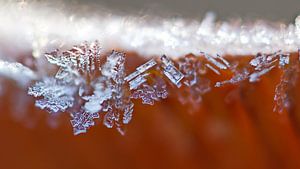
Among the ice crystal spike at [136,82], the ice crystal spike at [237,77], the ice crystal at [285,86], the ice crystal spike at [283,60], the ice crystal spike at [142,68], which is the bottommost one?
the ice crystal at [285,86]

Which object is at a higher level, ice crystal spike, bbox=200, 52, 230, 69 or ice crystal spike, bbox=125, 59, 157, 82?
ice crystal spike, bbox=125, 59, 157, 82

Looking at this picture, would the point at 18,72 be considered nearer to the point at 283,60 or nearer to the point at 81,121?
the point at 81,121

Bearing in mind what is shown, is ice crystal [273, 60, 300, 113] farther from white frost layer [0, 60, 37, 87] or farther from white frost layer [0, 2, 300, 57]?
white frost layer [0, 60, 37, 87]

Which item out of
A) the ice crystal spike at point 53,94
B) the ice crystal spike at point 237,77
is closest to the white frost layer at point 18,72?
the ice crystal spike at point 53,94

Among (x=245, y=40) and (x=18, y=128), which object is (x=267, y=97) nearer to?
(x=245, y=40)

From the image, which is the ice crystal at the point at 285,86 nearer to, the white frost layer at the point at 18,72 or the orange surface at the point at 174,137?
the orange surface at the point at 174,137

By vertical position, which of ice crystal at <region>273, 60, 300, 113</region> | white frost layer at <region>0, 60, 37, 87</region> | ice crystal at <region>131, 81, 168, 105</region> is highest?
white frost layer at <region>0, 60, 37, 87</region>

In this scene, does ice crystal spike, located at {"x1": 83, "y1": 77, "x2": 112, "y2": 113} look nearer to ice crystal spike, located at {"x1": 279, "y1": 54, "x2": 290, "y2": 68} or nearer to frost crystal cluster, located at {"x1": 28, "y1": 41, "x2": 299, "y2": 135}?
frost crystal cluster, located at {"x1": 28, "y1": 41, "x2": 299, "y2": 135}

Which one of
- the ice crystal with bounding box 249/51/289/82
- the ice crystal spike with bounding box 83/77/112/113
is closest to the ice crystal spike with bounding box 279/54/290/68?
the ice crystal with bounding box 249/51/289/82
